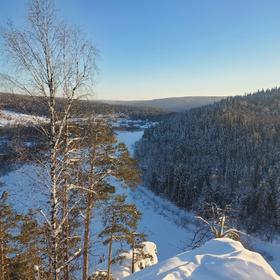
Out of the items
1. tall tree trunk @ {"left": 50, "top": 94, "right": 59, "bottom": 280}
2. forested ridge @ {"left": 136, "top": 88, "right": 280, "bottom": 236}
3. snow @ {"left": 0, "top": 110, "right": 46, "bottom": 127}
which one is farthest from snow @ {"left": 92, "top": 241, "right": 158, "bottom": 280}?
forested ridge @ {"left": 136, "top": 88, "right": 280, "bottom": 236}

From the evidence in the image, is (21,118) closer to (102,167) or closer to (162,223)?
(102,167)

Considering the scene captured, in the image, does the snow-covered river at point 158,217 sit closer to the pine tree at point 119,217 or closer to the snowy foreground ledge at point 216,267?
the pine tree at point 119,217

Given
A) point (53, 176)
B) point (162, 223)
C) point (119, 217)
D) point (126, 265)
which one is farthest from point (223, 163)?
point (53, 176)

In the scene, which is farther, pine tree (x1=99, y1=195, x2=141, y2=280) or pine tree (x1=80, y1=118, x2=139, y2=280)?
pine tree (x1=99, y1=195, x2=141, y2=280)

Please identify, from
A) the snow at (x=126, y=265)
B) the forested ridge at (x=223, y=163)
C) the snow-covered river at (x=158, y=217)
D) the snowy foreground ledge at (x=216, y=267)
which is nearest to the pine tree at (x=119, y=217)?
the snow at (x=126, y=265)

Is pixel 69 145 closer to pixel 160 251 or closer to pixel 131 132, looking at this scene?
pixel 160 251

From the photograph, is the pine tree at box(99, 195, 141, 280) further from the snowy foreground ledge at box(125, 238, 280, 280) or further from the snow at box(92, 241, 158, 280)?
the snowy foreground ledge at box(125, 238, 280, 280)
